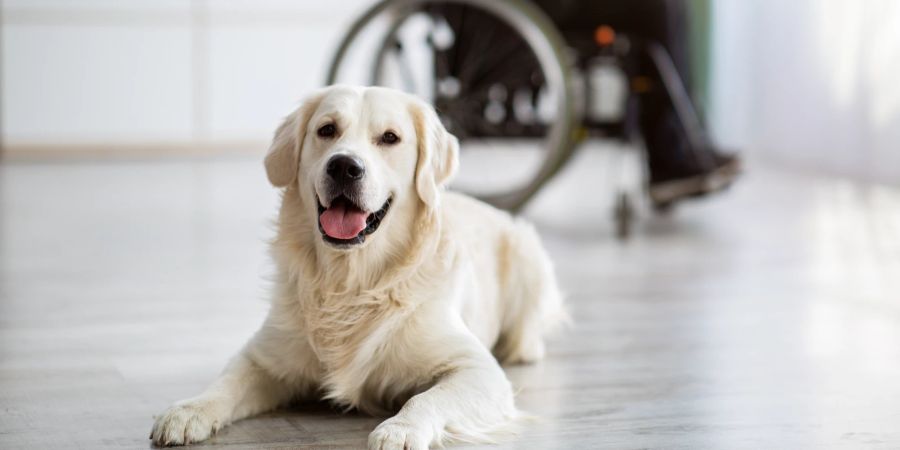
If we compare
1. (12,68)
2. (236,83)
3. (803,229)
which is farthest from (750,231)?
(12,68)

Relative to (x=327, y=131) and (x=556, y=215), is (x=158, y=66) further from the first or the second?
(x=327, y=131)

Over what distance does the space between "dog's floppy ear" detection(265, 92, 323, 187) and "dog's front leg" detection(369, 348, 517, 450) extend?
405 mm

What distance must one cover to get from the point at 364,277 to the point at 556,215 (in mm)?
2724

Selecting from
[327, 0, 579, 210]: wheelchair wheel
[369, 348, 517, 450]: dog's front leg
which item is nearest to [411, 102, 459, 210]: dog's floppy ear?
[369, 348, 517, 450]: dog's front leg

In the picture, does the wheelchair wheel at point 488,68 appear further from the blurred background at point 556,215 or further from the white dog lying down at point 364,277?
the white dog lying down at point 364,277

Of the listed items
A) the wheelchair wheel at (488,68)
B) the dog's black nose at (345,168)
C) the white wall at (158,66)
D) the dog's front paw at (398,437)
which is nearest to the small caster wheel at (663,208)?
the wheelchair wheel at (488,68)

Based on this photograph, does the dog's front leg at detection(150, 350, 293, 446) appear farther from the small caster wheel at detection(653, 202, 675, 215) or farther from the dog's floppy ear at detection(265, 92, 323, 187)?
the small caster wheel at detection(653, 202, 675, 215)

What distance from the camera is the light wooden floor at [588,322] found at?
1886mm

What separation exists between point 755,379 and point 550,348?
45 cm

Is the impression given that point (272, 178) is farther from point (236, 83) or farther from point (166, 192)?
point (236, 83)

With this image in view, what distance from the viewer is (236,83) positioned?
6707 mm

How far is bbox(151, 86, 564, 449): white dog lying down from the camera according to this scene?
1852 mm

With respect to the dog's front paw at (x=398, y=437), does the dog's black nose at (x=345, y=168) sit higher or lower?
higher

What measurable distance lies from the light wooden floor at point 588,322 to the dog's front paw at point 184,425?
1.3 inches
